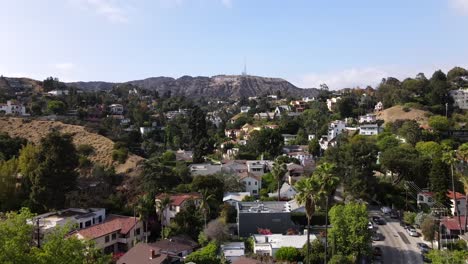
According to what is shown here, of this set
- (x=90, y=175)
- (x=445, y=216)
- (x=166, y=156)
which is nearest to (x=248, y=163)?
(x=166, y=156)

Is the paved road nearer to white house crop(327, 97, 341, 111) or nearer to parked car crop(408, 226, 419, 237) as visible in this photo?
parked car crop(408, 226, 419, 237)

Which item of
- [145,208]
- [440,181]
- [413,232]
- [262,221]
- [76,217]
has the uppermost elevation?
[440,181]

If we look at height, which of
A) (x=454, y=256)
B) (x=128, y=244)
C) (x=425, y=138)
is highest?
(x=425, y=138)

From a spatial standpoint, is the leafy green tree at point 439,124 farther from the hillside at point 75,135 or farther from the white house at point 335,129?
the hillside at point 75,135

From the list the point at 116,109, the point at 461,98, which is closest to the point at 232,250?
the point at 461,98

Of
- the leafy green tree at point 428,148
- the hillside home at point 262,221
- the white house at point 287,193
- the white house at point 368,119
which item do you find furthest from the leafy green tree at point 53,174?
the white house at point 368,119

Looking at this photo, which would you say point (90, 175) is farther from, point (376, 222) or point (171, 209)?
point (376, 222)

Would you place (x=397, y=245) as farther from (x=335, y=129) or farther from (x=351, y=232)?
(x=335, y=129)
